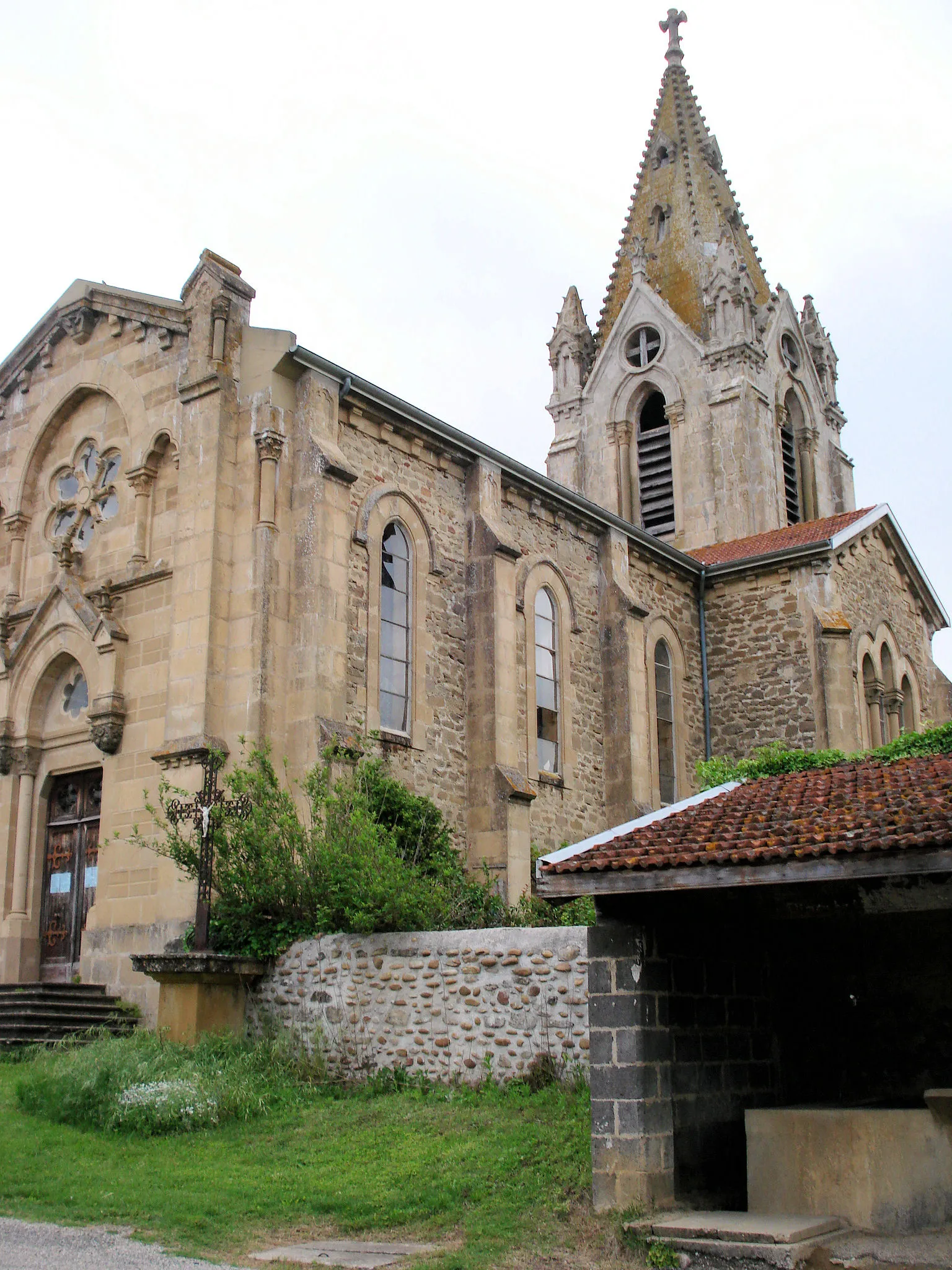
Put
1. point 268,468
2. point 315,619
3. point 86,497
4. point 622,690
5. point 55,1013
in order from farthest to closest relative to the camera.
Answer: point 622,690 < point 86,497 < point 268,468 < point 315,619 < point 55,1013

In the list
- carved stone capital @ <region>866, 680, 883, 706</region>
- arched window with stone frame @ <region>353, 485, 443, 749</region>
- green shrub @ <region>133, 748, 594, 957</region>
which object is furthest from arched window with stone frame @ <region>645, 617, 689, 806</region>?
green shrub @ <region>133, 748, 594, 957</region>

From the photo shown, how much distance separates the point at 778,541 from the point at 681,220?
1514 cm

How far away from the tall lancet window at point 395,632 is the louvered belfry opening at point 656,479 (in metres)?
16.2

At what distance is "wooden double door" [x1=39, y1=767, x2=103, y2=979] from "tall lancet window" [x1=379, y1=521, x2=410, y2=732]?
422cm

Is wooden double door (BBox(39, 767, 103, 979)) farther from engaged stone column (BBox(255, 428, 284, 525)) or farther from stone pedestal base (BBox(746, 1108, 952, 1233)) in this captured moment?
stone pedestal base (BBox(746, 1108, 952, 1233))

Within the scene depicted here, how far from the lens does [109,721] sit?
18094mm

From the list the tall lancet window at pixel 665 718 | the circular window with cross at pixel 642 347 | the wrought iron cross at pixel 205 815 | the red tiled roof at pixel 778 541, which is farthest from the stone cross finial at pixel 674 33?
the wrought iron cross at pixel 205 815

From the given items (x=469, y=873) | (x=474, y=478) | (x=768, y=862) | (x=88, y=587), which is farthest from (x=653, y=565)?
(x=768, y=862)

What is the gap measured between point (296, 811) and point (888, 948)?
7.01 m

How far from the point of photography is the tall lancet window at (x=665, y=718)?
971 inches

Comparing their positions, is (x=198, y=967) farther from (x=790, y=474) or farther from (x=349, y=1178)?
(x=790, y=474)

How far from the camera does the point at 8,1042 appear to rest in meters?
14.7

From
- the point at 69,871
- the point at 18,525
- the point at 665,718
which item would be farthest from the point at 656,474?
the point at 69,871

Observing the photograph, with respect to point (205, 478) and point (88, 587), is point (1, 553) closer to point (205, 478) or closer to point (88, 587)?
point (88, 587)
